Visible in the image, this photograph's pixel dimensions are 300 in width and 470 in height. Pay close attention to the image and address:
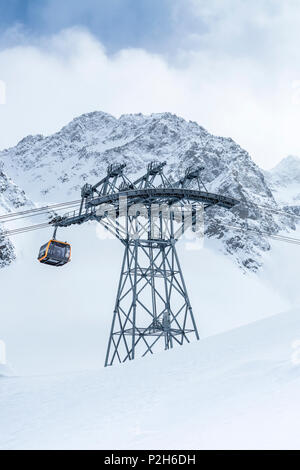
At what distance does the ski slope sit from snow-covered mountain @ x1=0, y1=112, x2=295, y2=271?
72.1 m

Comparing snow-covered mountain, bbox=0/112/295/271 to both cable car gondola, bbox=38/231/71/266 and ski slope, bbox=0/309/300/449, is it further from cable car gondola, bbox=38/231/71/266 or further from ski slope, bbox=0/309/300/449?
ski slope, bbox=0/309/300/449

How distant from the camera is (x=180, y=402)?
8.02m

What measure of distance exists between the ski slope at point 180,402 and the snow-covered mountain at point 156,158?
7208 cm

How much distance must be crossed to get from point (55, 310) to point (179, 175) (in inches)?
2205

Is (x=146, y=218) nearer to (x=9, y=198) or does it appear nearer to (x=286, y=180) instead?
(x=9, y=198)

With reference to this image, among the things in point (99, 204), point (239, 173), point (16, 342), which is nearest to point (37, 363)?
point (16, 342)

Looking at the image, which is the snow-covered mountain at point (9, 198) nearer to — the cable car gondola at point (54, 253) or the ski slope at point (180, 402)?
the cable car gondola at point (54, 253)

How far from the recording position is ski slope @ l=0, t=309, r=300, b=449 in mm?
5992

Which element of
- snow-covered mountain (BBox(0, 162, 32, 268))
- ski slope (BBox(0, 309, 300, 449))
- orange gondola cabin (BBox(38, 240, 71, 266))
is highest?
snow-covered mountain (BBox(0, 162, 32, 268))

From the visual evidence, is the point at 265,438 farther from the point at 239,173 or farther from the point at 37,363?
the point at 239,173

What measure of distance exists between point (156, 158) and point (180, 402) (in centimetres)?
10667

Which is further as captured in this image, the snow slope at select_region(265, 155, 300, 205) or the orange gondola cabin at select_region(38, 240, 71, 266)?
the snow slope at select_region(265, 155, 300, 205)

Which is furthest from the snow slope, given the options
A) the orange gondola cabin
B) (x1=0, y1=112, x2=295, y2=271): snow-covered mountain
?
the orange gondola cabin

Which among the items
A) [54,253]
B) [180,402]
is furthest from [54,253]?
[180,402]
